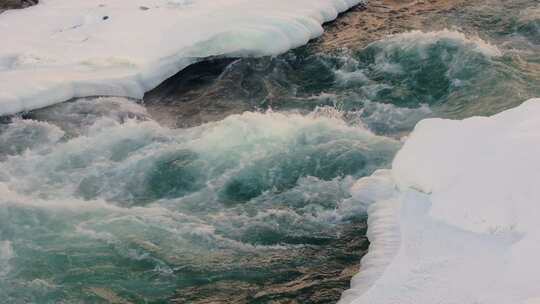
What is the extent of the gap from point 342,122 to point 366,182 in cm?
178

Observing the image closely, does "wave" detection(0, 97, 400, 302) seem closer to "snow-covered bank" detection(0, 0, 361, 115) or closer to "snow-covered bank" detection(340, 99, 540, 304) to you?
"snow-covered bank" detection(0, 0, 361, 115)

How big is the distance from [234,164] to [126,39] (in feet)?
12.5

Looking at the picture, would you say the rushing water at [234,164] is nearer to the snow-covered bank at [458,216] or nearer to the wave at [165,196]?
the wave at [165,196]

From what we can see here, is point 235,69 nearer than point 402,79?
No

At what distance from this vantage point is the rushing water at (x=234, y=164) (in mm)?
6383

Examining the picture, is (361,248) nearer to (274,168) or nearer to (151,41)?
(274,168)

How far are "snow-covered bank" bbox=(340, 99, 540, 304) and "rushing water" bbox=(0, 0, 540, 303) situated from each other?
1.59ft

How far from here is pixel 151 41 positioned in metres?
10.7

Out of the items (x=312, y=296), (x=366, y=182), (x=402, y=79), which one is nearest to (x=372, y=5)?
(x=402, y=79)

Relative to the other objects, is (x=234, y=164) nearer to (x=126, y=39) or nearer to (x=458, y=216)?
(x=458, y=216)

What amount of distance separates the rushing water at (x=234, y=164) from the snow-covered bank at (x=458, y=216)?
19.1 inches

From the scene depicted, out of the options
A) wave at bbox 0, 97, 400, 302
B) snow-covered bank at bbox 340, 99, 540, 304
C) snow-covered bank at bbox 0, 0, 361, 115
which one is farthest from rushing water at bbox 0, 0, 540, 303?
snow-covered bank at bbox 340, 99, 540, 304

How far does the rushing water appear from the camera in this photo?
251 inches

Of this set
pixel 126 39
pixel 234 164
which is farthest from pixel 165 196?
pixel 126 39
